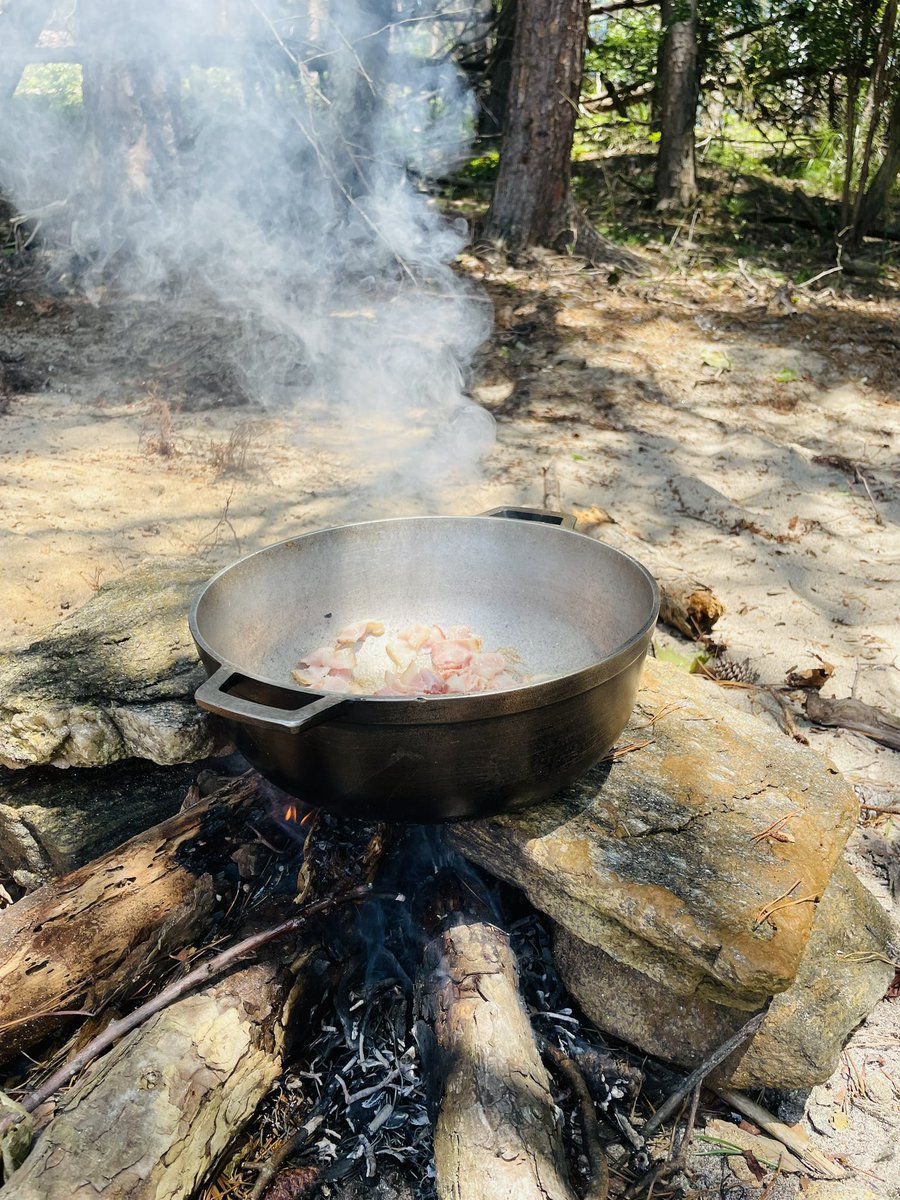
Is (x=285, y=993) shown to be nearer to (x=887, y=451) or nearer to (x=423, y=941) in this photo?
(x=423, y=941)

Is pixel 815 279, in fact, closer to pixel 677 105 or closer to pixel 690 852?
pixel 677 105

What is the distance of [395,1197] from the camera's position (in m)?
1.88

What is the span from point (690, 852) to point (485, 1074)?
→ 0.70 m

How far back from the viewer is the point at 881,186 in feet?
27.4

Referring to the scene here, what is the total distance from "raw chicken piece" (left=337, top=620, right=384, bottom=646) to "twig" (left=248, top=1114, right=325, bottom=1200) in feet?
4.16

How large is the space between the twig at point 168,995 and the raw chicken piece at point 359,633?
0.76 m

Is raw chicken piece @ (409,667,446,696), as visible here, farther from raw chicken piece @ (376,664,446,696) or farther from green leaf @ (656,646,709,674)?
green leaf @ (656,646,709,674)

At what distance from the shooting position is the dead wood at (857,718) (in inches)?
129

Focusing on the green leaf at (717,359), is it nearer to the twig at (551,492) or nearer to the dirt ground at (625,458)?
the dirt ground at (625,458)

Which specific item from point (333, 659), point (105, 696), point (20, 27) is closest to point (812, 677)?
point (333, 659)

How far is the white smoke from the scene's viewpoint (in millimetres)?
6961

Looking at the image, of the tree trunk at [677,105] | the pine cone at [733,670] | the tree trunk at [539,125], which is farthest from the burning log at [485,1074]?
the tree trunk at [677,105]

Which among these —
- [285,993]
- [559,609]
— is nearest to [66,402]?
[559,609]

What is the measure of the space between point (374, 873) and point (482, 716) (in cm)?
79
